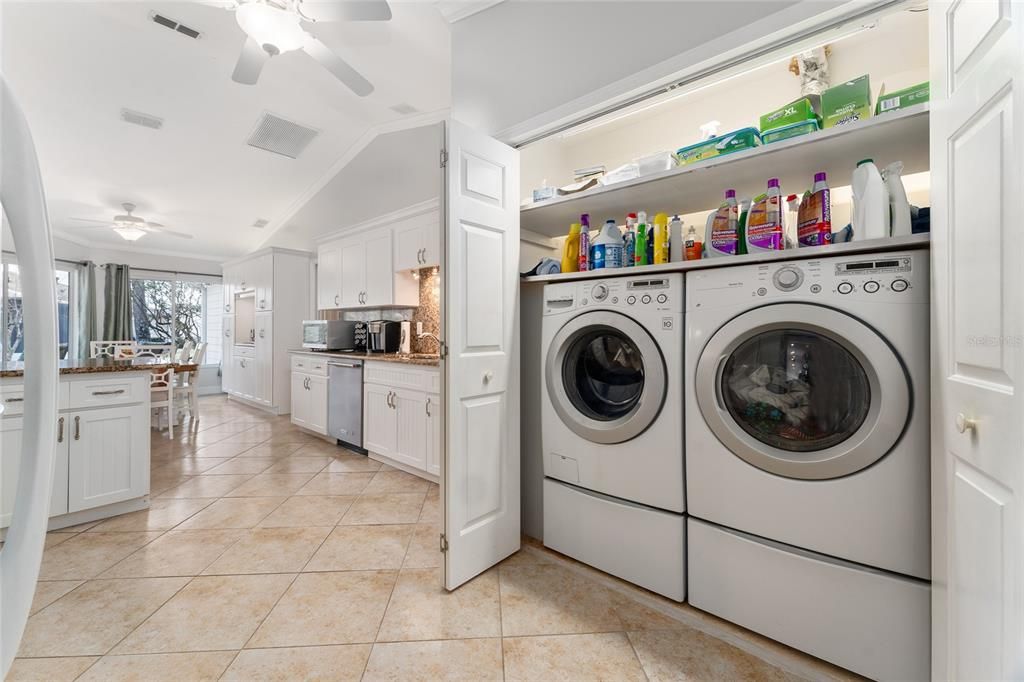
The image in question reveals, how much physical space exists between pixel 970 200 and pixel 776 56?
87 cm

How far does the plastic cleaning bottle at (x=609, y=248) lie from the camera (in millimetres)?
1875

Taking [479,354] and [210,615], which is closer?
[210,615]

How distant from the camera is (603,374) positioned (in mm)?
1940

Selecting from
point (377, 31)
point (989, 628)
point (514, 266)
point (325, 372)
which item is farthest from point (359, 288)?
point (989, 628)

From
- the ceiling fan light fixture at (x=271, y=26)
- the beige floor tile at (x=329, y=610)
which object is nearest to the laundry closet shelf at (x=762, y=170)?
the ceiling fan light fixture at (x=271, y=26)

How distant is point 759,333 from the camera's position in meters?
1.48

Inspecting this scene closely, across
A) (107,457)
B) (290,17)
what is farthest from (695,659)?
(107,457)

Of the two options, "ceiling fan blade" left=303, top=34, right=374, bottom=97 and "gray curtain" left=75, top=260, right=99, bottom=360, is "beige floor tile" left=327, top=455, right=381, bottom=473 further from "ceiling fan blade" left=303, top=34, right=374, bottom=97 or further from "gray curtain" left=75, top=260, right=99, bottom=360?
"gray curtain" left=75, top=260, right=99, bottom=360

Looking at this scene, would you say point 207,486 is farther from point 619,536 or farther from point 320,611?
point 619,536

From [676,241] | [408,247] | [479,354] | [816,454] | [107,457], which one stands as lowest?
[107,457]

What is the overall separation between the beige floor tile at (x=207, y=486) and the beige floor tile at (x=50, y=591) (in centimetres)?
95

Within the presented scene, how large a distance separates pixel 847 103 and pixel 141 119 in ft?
14.9

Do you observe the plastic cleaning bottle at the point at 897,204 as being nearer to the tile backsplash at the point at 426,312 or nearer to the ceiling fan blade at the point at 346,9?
the ceiling fan blade at the point at 346,9

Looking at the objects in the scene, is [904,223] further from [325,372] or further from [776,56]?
[325,372]
